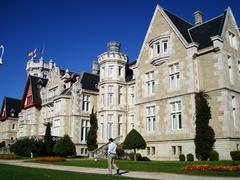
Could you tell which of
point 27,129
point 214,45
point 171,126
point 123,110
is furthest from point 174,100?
point 27,129

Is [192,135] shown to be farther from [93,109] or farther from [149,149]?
[93,109]

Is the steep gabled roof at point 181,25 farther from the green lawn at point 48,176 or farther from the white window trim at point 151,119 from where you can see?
the green lawn at point 48,176

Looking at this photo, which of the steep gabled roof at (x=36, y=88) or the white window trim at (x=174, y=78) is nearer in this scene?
the white window trim at (x=174, y=78)

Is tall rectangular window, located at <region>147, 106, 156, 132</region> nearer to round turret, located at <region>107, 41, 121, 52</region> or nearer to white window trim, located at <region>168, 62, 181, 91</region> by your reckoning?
white window trim, located at <region>168, 62, 181, 91</region>

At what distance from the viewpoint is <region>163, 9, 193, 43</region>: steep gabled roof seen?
3041 cm

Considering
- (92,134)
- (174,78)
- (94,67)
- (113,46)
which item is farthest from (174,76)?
(94,67)

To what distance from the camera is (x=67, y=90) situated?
45.8 metres

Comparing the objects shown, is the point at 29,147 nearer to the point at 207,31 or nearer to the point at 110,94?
the point at 110,94

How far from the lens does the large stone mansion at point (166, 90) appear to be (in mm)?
25859

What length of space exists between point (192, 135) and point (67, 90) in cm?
2550

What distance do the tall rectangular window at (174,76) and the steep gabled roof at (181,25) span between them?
3277 mm

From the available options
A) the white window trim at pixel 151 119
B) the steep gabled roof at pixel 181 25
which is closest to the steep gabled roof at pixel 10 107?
the white window trim at pixel 151 119

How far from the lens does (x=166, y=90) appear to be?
96.9ft

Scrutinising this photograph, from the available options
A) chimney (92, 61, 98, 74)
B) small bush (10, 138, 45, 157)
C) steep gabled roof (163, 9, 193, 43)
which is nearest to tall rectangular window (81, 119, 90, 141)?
small bush (10, 138, 45, 157)
